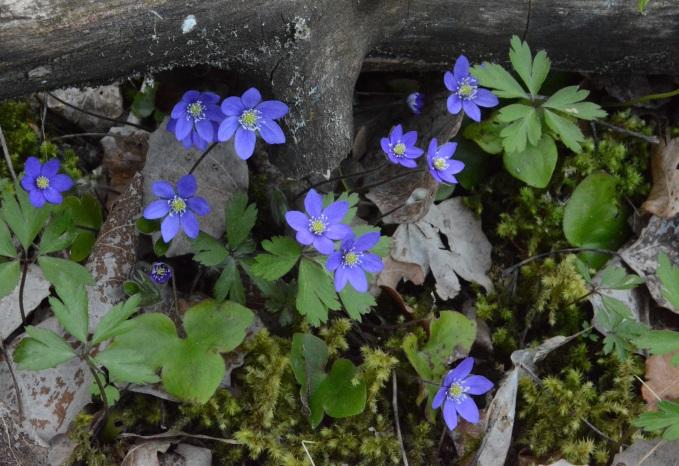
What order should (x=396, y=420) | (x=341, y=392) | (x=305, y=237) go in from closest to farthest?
(x=305, y=237)
(x=341, y=392)
(x=396, y=420)

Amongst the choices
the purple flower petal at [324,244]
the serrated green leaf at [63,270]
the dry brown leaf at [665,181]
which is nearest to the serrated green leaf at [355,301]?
the purple flower petal at [324,244]

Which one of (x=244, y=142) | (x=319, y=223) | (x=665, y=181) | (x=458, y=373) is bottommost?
(x=458, y=373)

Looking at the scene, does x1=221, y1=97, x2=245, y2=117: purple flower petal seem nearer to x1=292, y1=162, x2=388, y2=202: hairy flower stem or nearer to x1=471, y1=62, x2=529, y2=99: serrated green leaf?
x1=292, y1=162, x2=388, y2=202: hairy flower stem

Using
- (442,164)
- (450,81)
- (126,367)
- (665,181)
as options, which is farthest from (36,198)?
(665,181)

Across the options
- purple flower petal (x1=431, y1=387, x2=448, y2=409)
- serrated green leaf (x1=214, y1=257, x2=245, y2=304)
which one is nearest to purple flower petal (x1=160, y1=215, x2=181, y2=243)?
serrated green leaf (x1=214, y1=257, x2=245, y2=304)

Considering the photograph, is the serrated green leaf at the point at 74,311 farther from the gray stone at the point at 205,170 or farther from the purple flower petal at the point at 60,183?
the gray stone at the point at 205,170

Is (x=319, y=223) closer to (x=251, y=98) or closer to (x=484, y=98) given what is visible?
(x=251, y=98)
